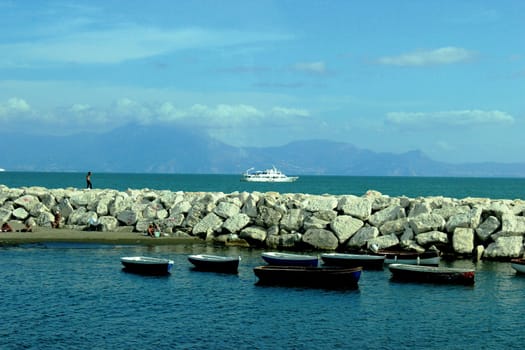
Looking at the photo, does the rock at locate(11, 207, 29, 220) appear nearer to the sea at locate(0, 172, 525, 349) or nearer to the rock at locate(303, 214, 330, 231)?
the sea at locate(0, 172, 525, 349)

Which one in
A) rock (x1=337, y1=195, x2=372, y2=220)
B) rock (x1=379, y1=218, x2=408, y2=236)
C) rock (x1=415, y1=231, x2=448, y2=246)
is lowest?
rock (x1=415, y1=231, x2=448, y2=246)

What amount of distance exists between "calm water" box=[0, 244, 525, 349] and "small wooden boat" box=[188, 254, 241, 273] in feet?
2.10

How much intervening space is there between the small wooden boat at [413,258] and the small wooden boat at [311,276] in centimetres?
595

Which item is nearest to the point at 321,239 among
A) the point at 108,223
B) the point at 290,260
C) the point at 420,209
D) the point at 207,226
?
the point at 420,209

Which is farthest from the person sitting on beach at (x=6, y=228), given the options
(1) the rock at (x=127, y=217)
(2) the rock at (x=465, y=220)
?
(2) the rock at (x=465, y=220)

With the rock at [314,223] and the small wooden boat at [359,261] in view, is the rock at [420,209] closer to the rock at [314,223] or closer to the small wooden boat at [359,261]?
the rock at [314,223]

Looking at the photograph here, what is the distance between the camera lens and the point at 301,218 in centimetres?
4312

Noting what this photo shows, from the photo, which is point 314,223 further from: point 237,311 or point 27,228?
point 27,228

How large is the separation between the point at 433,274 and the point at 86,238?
21.6 m

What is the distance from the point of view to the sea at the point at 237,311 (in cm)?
2184

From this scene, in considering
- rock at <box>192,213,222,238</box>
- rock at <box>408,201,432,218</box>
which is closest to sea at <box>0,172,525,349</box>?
rock at <box>408,201,432,218</box>

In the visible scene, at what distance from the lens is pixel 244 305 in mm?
26688

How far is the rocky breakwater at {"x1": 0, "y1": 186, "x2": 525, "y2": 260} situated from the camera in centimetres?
3859

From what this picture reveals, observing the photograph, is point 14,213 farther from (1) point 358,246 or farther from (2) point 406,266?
(2) point 406,266
